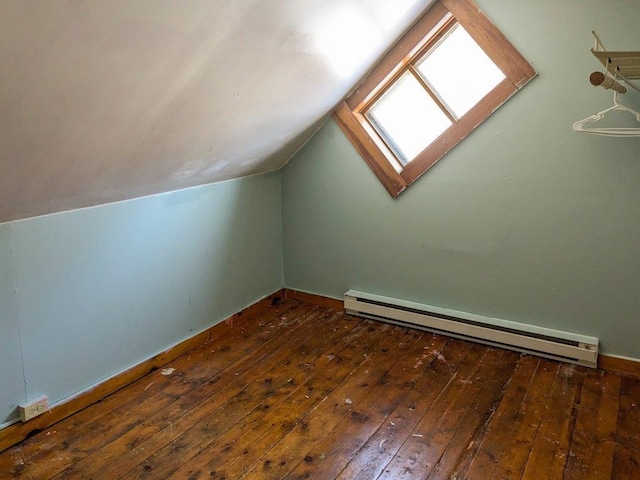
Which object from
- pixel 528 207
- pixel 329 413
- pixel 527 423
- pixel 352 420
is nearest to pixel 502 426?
pixel 527 423

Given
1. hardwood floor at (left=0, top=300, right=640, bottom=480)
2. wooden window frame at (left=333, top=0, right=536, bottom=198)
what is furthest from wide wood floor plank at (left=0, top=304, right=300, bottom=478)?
wooden window frame at (left=333, top=0, right=536, bottom=198)

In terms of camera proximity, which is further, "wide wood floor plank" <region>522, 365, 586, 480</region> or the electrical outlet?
the electrical outlet

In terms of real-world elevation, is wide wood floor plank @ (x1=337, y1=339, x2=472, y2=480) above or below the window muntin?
below

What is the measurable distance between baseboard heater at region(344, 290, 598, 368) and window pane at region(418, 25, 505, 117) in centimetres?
115

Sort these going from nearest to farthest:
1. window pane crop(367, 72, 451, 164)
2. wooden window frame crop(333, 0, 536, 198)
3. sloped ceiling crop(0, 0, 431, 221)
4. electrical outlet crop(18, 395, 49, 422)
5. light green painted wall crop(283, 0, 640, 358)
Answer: sloped ceiling crop(0, 0, 431, 221) → electrical outlet crop(18, 395, 49, 422) → light green painted wall crop(283, 0, 640, 358) → wooden window frame crop(333, 0, 536, 198) → window pane crop(367, 72, 451, 164)

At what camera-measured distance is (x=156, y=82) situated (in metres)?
1.79

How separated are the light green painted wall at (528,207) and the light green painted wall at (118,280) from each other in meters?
0.68

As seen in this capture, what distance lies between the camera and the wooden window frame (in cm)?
273

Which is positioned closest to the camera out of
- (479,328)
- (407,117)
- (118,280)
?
(118,280)

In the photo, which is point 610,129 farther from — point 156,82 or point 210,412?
point 210,412

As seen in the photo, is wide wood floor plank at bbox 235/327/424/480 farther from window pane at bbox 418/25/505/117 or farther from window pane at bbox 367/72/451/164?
window pane at bbox 418/25/505/117

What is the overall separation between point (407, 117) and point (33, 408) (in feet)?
8.13

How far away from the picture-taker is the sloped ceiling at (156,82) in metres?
1.40

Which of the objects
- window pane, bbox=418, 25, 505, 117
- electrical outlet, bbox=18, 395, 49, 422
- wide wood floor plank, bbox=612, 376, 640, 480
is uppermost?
window pane, bbox=418, 25, 505, 117
